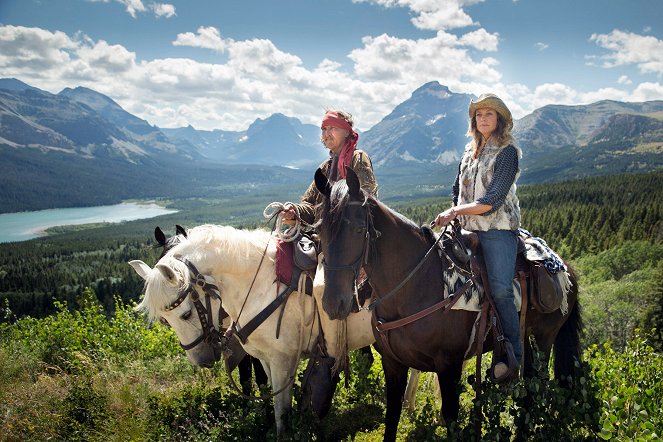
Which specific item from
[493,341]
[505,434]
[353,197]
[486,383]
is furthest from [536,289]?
[353,197]

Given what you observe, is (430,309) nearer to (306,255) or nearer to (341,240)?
(341,240)

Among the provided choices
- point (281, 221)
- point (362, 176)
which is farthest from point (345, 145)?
point (281, 221)

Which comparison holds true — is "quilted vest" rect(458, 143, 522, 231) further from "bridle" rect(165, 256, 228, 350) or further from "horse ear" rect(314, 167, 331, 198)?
"bridle" rect(165, 256, 228, 350)

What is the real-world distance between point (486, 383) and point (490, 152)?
211 cm

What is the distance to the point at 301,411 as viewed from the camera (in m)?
4.22

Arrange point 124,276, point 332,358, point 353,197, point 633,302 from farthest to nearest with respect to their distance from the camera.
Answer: point 124,276
point 633,302
point 332,358
point 353,197

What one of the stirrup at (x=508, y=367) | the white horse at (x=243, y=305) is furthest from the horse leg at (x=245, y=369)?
the stirrup at (x=508, y=367)

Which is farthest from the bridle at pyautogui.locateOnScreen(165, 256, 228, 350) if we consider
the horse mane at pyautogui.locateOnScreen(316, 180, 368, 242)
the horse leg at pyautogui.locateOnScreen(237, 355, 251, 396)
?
the horse leg at pyautogui.locateOnScreen(237, 355, 251, 396)

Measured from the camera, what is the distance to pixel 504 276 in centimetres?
367

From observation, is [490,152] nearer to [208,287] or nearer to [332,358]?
[332,358]

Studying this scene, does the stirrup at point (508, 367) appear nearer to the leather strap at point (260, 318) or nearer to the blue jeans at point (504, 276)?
the blue jeans at point (504, 276)

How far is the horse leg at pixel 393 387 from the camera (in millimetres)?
4047

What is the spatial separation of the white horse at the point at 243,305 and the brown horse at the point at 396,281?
936mm

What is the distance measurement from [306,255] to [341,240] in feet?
5.06
